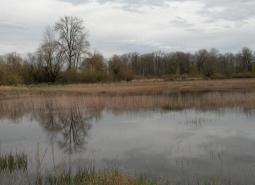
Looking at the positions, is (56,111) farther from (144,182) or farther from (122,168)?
(144,182)

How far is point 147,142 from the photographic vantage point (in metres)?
11.6

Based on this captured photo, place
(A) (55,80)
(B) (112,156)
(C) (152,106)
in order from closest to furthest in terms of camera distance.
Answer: (B) (112,156) < (C) (152,106) < (A) (55,80)

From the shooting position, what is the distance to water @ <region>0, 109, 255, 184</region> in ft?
27.8

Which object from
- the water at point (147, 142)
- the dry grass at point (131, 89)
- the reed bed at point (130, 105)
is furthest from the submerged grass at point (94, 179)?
the dry grass at point (131, 89)

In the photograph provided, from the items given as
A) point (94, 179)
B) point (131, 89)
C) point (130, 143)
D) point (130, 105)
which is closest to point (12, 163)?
point (94, 179)

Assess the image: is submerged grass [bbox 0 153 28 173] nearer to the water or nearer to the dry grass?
the water

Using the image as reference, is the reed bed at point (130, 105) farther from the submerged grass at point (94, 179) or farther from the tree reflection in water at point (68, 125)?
the submerged grass at point (94, 179)

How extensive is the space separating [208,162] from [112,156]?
243cm

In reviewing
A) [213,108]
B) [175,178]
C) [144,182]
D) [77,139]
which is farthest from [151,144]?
[213,108]

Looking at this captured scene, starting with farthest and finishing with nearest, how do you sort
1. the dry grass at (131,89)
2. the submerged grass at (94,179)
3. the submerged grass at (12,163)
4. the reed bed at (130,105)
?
the dry grass at (131,89) < the reed bed at (130,105) < the submerged grass at (12,163) < the submerged grass at (94,179)

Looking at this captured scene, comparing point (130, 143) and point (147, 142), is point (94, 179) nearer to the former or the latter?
point (130, 143)

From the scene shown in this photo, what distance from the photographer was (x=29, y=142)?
12.2 meters

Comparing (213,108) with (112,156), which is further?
(213,108)

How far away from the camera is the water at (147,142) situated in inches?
333
